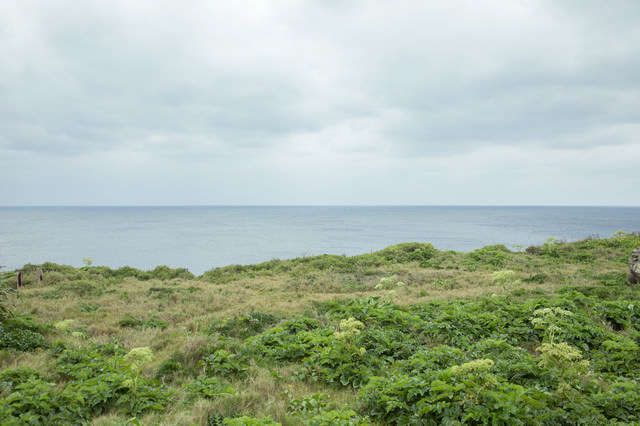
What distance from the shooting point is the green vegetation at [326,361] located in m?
5.23

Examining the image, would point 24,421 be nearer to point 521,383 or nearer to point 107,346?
point 107,346

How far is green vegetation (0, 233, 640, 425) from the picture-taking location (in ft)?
17.2

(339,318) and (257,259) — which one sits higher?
(339,318)

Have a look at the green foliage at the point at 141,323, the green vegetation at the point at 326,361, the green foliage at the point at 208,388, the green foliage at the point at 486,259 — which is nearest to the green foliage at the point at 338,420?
the green vegetation at the point at 326,361

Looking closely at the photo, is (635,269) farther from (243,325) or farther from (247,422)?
(247,422)

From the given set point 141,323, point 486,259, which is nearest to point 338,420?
point 141,323

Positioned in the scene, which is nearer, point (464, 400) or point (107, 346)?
point (464, 400)

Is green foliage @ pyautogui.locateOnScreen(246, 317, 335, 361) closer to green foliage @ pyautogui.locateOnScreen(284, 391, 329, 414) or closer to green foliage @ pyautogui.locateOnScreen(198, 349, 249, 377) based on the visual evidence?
green foliage @ pyautogui.locateOnScreen(198, 349, 249, 377)

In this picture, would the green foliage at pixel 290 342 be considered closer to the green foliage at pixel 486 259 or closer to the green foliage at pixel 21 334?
the green foliage at pixel 21 334

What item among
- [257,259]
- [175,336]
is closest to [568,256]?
[175,336]

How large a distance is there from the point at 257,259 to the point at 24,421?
157ft

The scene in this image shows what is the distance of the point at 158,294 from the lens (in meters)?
17.1

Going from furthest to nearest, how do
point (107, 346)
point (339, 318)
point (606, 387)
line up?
point (339, 318) → point (107, 346) → point (606, 387)

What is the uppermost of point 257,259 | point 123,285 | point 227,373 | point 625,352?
point 625,352
